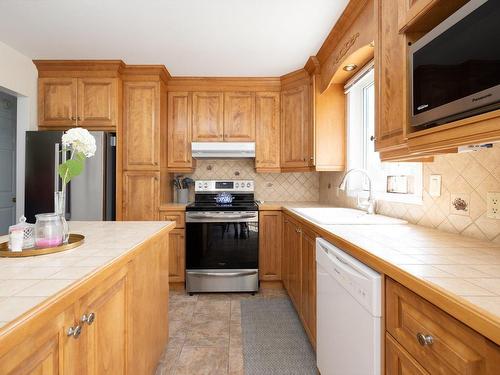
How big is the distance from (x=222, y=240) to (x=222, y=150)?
105cm

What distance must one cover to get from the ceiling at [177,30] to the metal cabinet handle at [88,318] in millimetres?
2009

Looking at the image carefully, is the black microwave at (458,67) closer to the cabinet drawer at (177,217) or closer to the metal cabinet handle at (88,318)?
the metal cabinet handle at (88,318)

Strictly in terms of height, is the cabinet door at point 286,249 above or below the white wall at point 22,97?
below

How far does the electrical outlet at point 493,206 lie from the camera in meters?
1.13

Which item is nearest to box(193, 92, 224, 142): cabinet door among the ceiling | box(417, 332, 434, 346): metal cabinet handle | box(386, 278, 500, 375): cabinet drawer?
the ceiling

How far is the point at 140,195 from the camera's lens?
301cm

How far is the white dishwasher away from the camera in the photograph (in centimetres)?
99

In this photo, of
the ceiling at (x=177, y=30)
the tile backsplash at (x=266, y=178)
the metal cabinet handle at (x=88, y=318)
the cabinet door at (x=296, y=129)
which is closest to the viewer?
the metal cabinet handle at (x=88, y=318)

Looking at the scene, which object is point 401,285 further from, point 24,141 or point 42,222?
point 24,141

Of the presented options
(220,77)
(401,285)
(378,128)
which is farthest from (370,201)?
(220,77)

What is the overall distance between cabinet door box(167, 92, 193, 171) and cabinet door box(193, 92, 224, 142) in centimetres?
9

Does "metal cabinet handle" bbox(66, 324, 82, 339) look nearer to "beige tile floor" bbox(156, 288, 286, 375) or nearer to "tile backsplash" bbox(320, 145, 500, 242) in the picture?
"beige tile floor" bbox(156, 288, 286, 375)

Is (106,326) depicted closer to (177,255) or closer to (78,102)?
(177,255)

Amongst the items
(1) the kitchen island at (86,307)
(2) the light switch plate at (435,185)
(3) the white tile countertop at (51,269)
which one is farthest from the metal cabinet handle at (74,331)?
(2) the light switch plate at (435,185)
